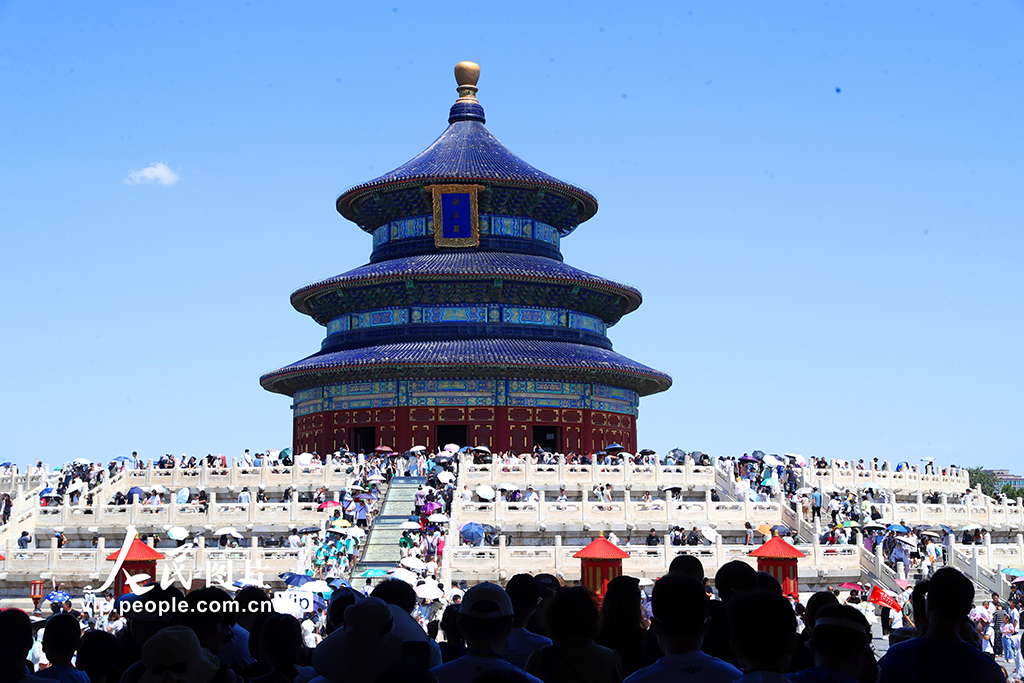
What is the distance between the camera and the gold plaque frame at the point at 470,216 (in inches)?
2121

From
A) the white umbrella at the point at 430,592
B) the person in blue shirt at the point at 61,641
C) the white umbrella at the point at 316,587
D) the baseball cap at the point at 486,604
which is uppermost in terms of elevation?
the baseball cap at the point at 486,604

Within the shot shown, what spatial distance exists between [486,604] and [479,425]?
42487 mm

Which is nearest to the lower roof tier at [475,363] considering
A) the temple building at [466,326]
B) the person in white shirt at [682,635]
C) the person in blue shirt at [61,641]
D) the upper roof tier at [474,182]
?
the temple building at [466,326]

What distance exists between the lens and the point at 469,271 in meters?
50.9

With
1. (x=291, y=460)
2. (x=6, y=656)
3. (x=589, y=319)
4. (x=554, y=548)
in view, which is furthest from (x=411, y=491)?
(x=6, y=656)

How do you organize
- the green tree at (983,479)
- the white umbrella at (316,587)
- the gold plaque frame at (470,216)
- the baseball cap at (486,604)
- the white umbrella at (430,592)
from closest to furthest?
the baseball cap at (486,604)
the white umbrella at (316,587)
the white umbrella at (430,592)
the gold plaque frame at (470,216)
the green tree at (983,479)

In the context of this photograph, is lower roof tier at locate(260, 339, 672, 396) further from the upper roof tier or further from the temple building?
the upper roof tier

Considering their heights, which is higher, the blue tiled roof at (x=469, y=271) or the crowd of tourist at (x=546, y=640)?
→ the blue tiled roof at (x=469, y=271)

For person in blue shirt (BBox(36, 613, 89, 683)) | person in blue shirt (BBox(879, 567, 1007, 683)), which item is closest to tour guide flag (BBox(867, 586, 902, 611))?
person in blue shirt (BBox(879, 567, 1007, 683))

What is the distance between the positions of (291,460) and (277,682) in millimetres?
38071

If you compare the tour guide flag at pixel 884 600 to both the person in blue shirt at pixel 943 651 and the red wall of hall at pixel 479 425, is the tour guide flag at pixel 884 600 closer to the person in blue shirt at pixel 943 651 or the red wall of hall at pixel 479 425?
the person in blue shirt at pixel 943 651

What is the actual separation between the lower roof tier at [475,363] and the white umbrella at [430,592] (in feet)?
80.3

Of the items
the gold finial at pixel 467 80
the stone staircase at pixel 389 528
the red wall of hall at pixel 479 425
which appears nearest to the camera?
the stone staircase at pixel 389 528

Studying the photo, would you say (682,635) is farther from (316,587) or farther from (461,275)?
(461,275)
